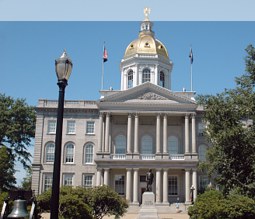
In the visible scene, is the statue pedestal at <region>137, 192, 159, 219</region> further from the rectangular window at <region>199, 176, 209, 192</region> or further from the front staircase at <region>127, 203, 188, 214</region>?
the rectangular window at <region>199, 176, 209, 192</region>

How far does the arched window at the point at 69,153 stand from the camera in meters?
52.9

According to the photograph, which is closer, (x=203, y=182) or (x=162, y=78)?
(x=203, y=182)

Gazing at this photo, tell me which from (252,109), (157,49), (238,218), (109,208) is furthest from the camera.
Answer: (157,49)

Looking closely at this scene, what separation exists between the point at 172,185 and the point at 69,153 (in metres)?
14.3

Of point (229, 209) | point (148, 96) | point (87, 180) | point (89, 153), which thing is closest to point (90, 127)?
point (89, 153)

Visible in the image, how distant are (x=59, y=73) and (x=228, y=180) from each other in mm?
19320

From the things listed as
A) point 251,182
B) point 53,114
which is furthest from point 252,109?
point 53,114

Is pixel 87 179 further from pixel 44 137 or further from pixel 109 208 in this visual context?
pixel 109 208

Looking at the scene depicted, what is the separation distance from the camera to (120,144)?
53188 millimetres

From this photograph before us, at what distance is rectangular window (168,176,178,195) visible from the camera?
51281 millimetres

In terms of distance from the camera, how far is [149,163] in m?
49.5

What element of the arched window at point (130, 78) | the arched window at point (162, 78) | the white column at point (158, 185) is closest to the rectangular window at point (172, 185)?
the white column at point (158, 185)

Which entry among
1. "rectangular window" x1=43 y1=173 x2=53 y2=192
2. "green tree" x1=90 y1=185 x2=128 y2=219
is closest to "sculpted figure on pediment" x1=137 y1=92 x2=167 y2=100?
"rectangular window" x1=43 y1=173 x2=53 y2=192

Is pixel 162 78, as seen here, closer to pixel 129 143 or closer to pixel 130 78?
pixel 130 78
